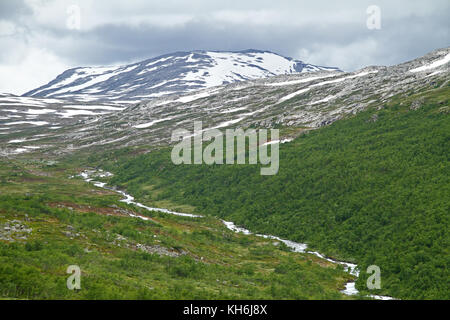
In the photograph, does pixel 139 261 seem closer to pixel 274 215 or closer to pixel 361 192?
pixel 274 215

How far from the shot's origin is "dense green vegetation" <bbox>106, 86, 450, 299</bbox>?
37.1 m

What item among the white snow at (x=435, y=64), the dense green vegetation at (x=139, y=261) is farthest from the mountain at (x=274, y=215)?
the white snow at (x=435, y=64)

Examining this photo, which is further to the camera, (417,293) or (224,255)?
(224,255)

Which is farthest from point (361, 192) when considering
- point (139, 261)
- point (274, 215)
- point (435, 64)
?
point (435, 64)

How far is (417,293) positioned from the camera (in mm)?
31047

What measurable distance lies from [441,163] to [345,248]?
738 inches

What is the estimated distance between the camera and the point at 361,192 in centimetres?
5319

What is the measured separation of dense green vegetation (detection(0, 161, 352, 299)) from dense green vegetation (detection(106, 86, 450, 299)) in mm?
5502

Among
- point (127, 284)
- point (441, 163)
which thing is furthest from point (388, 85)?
point (127, 284)

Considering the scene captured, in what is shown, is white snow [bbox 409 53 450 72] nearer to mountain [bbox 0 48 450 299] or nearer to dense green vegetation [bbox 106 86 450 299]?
mountain [bbox 0 48 450 299]

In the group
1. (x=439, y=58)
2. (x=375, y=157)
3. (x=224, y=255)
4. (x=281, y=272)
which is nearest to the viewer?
(x=281, y=272)

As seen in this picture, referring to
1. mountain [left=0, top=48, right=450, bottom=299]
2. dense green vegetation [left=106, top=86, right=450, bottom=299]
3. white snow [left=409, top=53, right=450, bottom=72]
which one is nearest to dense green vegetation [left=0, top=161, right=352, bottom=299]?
mountain [left=0, top=48, right=450, bottom=299]

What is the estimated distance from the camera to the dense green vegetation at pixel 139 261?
77.5 feet

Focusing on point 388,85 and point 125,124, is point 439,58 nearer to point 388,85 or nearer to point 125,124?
point 388,85
